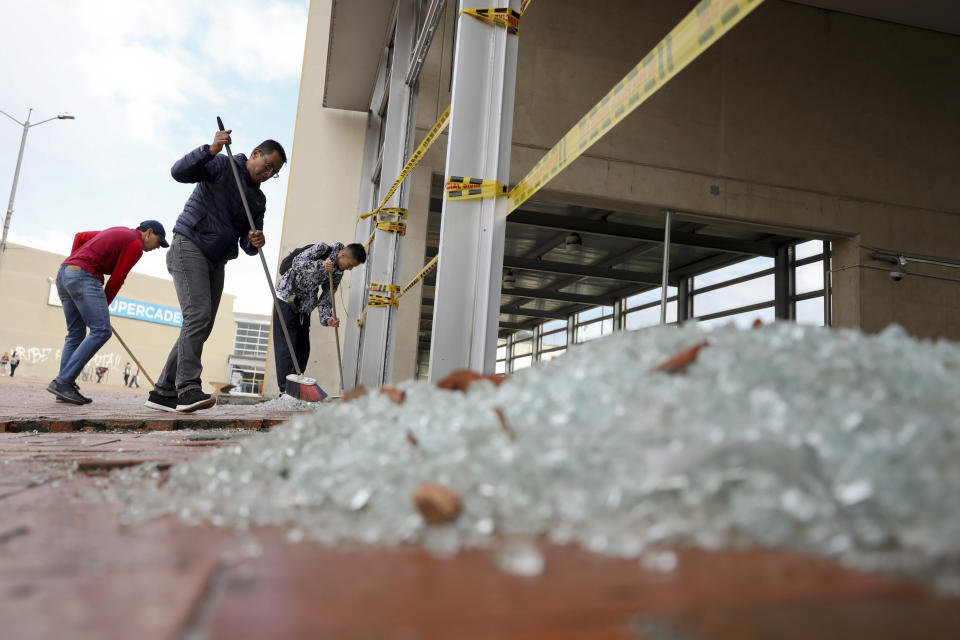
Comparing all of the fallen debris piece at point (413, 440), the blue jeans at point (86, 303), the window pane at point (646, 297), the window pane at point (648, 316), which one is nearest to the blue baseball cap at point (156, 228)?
the blue jeans at point (86, 303)

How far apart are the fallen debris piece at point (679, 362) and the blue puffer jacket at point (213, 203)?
3.39 meters

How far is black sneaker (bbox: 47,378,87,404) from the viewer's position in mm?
3918

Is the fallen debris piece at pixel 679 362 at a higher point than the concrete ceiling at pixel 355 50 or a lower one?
lower

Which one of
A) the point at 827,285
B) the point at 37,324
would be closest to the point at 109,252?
the point at 827,285

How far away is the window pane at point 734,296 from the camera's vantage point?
10117mm

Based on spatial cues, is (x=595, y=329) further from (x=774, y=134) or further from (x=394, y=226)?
(x=394, y=226)

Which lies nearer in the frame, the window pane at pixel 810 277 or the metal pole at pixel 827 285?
the metal pole at pixel 827 285

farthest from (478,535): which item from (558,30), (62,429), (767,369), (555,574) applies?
(558,30)

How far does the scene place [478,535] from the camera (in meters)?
0.65

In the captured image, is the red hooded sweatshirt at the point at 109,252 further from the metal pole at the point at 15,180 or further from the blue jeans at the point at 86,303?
the metal pole at the point at 15,180

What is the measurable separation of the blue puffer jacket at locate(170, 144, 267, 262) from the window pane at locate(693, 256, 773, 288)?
855 centimetres

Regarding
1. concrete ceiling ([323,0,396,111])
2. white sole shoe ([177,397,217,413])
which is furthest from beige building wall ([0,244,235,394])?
white sole shoe ([177,397,217,413])

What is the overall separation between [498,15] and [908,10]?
733 cm

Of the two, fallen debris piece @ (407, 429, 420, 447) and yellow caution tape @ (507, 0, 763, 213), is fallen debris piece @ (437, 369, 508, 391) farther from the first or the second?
yellow caution tape @ (507, 0, 763, 213)
